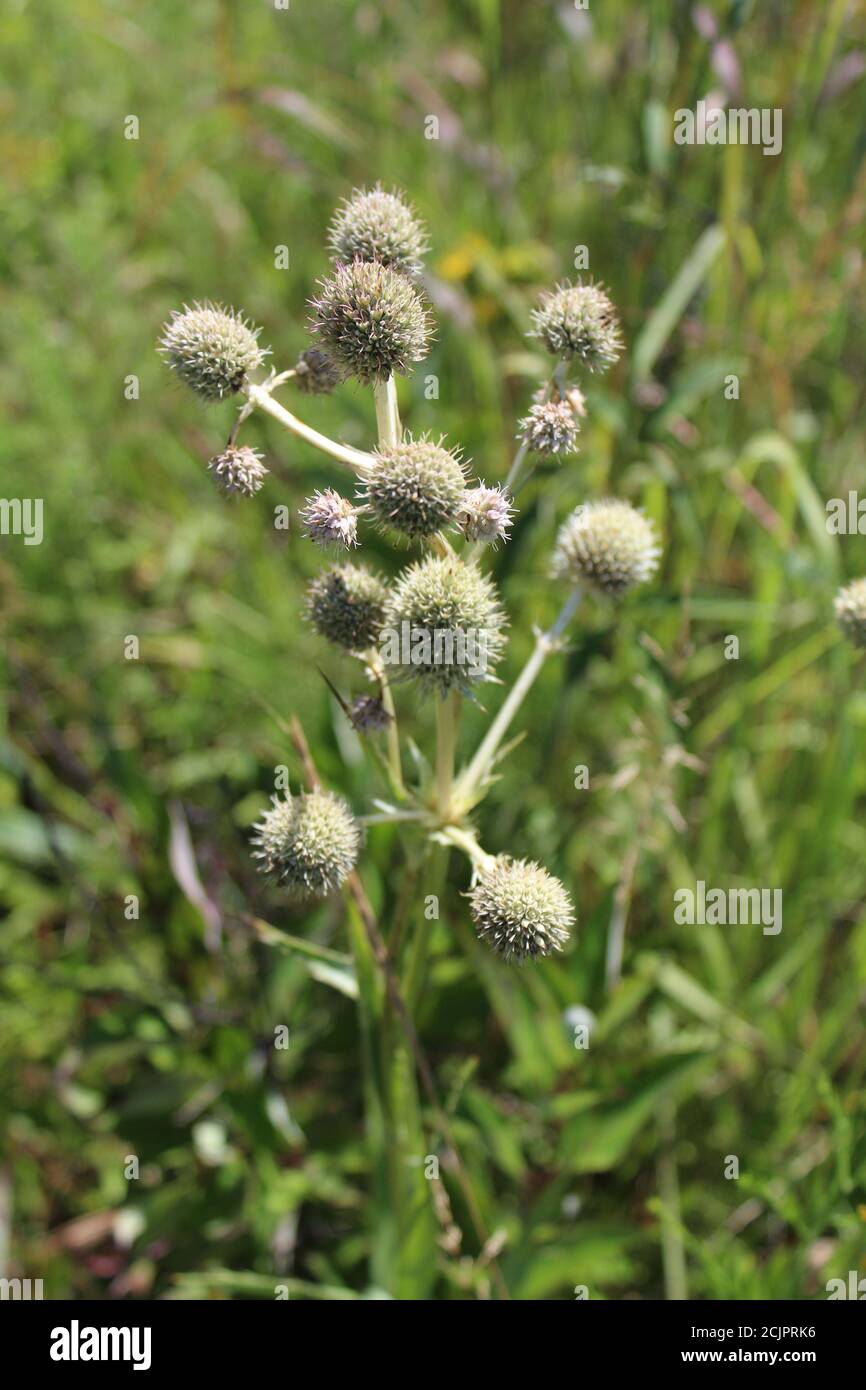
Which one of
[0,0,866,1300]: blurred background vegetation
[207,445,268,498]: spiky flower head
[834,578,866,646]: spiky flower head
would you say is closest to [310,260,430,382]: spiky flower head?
[207,445,268,498]: spiky flower head

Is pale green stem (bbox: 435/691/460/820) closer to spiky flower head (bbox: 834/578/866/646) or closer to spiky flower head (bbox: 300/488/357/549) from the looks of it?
spiky flower head (bbox: 300/488/357/549)

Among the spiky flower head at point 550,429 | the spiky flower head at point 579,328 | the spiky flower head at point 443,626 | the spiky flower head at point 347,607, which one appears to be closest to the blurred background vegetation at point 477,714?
the spiky flower head at point 347,607

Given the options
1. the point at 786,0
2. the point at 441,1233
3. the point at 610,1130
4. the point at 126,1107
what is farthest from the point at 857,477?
the point at 126,1107

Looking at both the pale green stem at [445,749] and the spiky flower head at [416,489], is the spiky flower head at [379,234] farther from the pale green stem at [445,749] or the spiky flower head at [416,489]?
the pale green stem at [445,749]

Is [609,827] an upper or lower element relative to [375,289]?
lower

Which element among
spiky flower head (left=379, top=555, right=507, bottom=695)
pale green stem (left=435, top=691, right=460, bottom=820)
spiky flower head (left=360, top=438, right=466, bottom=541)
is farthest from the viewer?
pale green stem (left=435, top=691, right=460, bottom=820)
